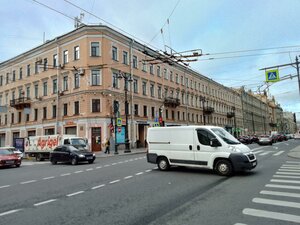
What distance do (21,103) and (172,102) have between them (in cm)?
2538

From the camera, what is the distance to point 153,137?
13.4 meters

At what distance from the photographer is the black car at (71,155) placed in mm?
18703

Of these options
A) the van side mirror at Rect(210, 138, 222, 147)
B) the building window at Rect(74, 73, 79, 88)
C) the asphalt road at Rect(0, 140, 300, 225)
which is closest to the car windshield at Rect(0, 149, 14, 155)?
the asphalt road at Rect(0, 140, 300, 225)

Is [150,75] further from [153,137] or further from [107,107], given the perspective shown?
[153,137]

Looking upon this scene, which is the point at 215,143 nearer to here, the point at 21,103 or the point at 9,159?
the point at 9,159

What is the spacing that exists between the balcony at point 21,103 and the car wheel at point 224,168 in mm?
37901

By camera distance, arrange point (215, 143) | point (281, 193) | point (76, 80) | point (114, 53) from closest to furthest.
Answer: point (281, 193)
point (215, 143)
point (76, 80)
point (114, 53)

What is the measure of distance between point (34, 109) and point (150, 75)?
1947cm

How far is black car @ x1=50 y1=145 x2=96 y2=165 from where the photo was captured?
18703mm

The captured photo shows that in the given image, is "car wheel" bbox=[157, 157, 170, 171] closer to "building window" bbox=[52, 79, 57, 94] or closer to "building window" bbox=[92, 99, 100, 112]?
"building window" bbox=[92, 99, 100, 112]

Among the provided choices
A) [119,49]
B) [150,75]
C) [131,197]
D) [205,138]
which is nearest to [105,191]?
[131,197]

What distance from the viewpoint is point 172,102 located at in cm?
4516

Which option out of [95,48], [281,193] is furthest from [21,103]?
[281,193]

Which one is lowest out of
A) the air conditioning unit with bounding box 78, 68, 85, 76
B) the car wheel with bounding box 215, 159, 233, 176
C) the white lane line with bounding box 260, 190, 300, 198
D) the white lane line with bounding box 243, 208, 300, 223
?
the white lane line with bounding box 243, 208, 300, 223
